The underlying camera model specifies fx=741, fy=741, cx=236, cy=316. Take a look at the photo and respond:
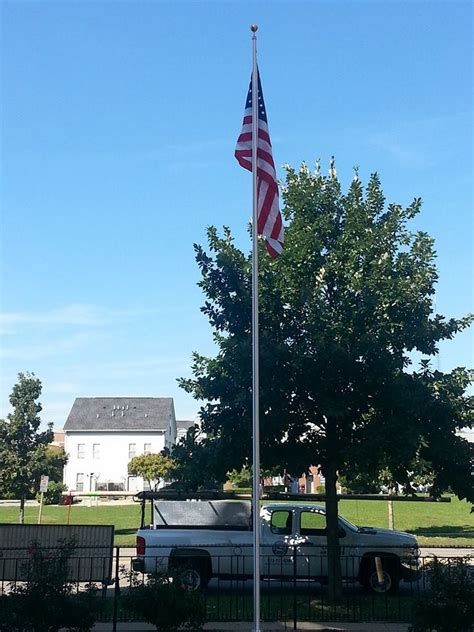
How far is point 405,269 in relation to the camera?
14.6 meters

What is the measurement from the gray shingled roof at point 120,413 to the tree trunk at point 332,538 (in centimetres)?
7458

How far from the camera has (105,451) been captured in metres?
86.7

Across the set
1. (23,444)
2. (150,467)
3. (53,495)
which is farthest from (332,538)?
(150,467)

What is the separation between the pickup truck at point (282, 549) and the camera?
48.8ft

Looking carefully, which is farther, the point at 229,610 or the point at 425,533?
the point at 425,533

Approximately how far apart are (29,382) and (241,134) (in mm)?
21689

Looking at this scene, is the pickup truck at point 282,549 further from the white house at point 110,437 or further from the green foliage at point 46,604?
the white house at point 110,437

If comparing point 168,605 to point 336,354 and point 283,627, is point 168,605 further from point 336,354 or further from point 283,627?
point 336,354

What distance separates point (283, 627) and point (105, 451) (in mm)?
77677

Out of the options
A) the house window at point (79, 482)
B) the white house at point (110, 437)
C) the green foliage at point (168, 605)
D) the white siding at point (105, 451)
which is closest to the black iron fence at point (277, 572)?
the green foliage at point (168, 605)

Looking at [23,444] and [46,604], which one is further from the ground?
[23,444]

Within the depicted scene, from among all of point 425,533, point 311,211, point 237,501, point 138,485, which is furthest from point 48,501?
point 311,211

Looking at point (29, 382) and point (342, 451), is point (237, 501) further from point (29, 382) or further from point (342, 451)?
point (29, 382)

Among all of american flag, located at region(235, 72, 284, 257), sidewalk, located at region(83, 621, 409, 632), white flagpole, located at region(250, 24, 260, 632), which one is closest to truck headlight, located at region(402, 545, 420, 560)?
sidewalk, located at region(83, 621, 409, 632)
